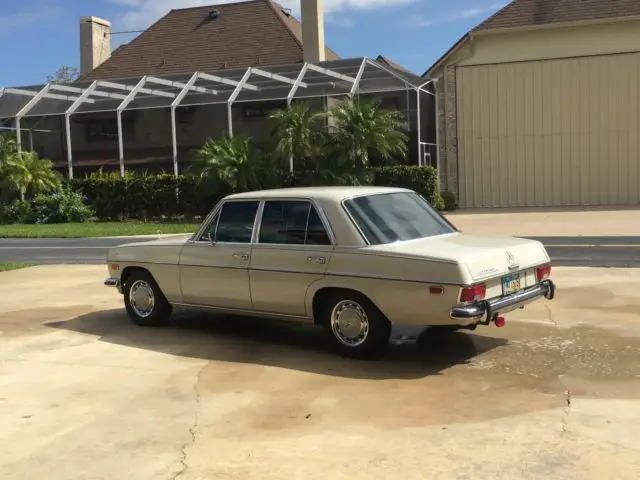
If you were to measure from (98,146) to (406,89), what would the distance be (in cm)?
1306

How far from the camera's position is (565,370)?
5.99 metres

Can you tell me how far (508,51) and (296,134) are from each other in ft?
35.4

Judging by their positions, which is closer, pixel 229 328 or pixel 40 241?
pixel 229 328

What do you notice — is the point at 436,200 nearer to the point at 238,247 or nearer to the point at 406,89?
the point at 406,89

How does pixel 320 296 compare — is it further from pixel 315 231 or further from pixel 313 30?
pixel 313 30

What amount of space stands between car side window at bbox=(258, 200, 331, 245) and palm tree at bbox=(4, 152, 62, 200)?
22923 millimetres

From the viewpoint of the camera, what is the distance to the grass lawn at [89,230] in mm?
21750

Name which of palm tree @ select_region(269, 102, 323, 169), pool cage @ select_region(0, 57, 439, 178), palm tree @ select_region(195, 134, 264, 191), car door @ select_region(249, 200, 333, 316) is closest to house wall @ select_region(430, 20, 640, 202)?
pool cage @ select_region(0, 57, 439, 178)

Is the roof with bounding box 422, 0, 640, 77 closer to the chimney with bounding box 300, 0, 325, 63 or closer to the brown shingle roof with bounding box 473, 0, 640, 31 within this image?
the brown shingle roof with bounding box 473, 0, 640, 31

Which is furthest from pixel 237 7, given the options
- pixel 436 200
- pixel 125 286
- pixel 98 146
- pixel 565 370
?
pixel 565 370

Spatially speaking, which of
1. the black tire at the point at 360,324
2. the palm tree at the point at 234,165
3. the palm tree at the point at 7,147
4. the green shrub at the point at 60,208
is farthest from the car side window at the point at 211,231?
the palm tree at the point at 7,147

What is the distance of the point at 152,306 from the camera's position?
810 cm

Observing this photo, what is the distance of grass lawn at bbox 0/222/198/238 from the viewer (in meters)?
21.8

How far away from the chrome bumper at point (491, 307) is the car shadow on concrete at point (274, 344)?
598 millimetres
